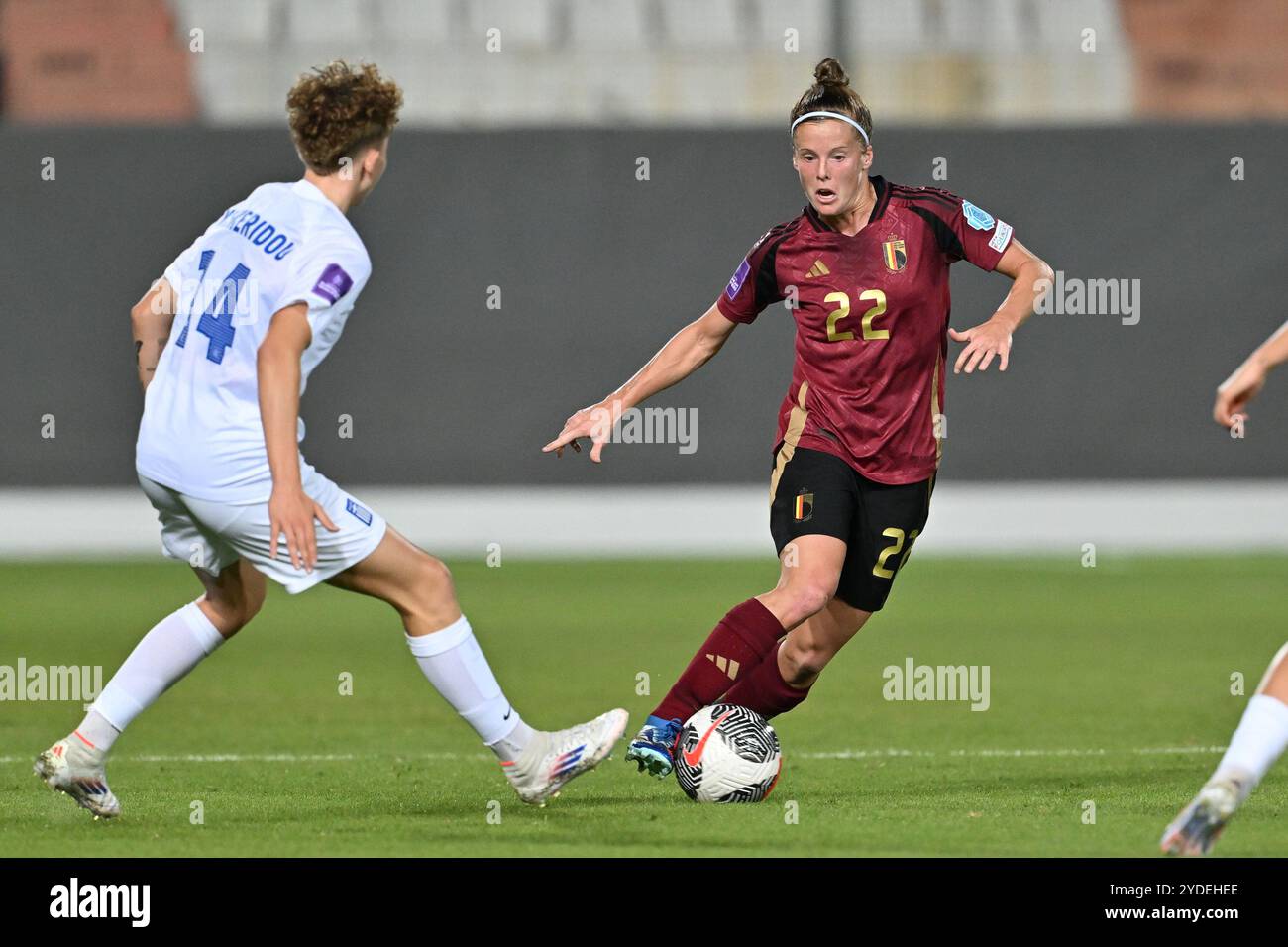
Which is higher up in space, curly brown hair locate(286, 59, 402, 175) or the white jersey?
curly brown hair locate(286, 59, 402, 175)

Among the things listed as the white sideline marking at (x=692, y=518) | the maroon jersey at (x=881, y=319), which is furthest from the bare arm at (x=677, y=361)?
the white sideline marking at (x=692, y=518)

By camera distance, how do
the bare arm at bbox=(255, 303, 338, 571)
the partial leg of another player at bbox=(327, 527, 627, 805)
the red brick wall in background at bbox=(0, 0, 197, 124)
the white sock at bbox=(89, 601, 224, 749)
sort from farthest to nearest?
1. the red brick wall in background at bbox=(0, 0, 197, 124)
2. the white sock at bbox=(89, 601, 224, 749)
3. the partial leg of another player at bbox=(327, 527, 627, 805)
4. the bare arm at bbox=(255, 303, 338, 571)

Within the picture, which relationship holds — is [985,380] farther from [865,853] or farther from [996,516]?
[865,853]

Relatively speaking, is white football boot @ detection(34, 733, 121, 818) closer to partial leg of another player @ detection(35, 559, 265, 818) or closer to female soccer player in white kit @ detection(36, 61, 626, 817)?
partial leg of another player @ detection(35, 559, 265, 818)

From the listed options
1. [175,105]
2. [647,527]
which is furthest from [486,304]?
[175,105]

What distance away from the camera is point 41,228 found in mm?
16828

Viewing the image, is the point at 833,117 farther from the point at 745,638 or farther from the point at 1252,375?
Answer: the point at 1252,375

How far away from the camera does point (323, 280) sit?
17.9 feet

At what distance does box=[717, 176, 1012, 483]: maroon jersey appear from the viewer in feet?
22.0

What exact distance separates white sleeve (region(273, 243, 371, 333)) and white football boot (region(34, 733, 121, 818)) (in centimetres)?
161

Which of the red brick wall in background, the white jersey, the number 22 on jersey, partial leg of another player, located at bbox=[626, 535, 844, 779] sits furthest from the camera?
the red brick wall in background

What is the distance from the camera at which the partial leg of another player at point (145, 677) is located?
611 cm

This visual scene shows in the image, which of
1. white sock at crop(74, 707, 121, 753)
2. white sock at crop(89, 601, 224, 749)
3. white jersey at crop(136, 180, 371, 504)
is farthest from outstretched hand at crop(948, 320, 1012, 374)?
white sock at crop(74, 707, 121, 753)

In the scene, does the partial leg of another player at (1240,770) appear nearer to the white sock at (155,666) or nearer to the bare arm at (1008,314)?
the bare arm at (1008,314)
